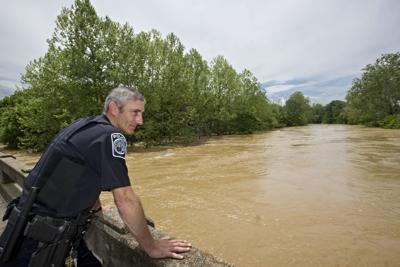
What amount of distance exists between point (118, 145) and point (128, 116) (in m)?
0.31

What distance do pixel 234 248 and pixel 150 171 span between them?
7220 millimetres

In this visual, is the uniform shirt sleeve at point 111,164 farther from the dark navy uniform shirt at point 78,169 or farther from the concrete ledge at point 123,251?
the concrete ledge at point 123,251

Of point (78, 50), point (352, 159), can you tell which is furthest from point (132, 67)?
point (352, 159)

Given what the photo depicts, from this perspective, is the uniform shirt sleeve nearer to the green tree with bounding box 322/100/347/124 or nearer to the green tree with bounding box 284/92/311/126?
the green tree with bounding box 284/92/311/126

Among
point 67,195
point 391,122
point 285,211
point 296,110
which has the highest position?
point 296,110

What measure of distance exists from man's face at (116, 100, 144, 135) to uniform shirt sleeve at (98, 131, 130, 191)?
26cm

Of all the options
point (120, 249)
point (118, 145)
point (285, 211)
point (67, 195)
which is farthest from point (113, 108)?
point (285, 211)

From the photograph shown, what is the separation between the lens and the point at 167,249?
52.3 inches

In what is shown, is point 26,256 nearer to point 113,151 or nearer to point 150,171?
point 113,151

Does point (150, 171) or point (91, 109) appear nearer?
point (150, 171)

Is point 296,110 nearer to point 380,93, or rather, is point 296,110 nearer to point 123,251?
point 380,93

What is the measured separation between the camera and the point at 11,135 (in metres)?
21.4

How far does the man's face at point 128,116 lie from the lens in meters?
1.72

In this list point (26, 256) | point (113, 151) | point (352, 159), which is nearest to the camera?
point (113, 151)
